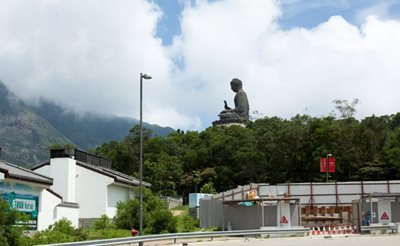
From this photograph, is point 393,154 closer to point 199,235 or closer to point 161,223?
point 161,223

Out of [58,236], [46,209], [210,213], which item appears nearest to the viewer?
[58,236]

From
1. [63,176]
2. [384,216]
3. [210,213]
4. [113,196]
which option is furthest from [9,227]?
[113,196]

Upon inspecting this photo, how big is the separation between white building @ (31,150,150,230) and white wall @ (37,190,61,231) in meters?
5.10

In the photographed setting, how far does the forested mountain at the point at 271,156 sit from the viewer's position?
74.1 metres

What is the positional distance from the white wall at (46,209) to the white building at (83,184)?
510 cm

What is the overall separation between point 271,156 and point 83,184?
122ft

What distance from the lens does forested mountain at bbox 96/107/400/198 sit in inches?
2917

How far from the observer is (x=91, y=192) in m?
47.8

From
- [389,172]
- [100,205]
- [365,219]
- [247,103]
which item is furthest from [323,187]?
[247,103]

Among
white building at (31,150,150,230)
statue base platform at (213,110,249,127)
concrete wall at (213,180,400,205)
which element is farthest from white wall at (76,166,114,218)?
statue base platform at (213,110,249,127)

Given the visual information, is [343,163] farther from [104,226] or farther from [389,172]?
[104,226]

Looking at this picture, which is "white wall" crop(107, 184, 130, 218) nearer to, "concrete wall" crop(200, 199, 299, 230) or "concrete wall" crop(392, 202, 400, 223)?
"concrete wall" crop(200, 199, 299, 230)

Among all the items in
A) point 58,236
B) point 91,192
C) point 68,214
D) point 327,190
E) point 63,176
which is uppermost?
point 63,176

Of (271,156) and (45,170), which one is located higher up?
(271,156)
